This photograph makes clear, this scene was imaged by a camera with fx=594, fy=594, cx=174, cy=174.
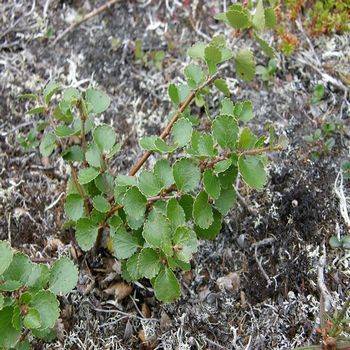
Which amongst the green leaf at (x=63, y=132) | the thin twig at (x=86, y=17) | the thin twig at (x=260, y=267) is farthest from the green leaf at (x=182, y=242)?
the thin twig at (x=86, y=17)

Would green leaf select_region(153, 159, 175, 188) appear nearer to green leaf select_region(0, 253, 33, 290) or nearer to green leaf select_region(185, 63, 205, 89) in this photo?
green leaf select_region(185, 63, 205, 89)

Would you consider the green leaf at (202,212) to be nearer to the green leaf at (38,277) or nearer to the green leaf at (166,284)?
the green leaf at (166,284)

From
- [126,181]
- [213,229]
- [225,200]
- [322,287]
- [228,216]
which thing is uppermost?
[126,181]

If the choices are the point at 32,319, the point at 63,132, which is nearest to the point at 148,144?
the point at 63,132

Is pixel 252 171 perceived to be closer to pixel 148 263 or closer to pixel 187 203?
pixel 187 203

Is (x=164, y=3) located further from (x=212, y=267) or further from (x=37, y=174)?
(x=212, y=267)

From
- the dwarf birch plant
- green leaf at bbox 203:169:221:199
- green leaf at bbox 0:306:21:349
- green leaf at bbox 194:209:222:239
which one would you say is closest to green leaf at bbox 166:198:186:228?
the dwarf birch plant

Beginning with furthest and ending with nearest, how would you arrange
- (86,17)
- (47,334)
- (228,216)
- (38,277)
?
(86,17)
(228,216)
(47,334)
(38,277)
